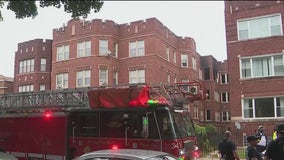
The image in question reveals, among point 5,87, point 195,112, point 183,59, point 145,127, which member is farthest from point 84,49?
point 145,127

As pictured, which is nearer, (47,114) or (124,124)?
(124,124)

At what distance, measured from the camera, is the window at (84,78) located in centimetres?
3634

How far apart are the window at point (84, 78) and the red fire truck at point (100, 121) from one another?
20.5 meters

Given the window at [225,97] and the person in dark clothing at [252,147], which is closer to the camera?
the person in dark clothing at [252,147]

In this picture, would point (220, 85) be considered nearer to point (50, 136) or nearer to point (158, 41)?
point (158, 41)

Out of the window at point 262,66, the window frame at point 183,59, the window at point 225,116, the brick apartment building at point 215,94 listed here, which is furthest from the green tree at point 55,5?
the window at point 225,116

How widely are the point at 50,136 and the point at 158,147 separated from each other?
468 cm

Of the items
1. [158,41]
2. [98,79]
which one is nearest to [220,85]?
[158,41]

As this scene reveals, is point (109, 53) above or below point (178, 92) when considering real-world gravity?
above

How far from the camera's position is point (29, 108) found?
15.2 metres

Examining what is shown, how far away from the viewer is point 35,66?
41625 millimetres

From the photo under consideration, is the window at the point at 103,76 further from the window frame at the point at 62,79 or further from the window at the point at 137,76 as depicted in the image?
the window frame at the point at 62,79

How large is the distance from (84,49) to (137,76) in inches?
235

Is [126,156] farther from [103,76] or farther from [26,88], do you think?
[26,88]
